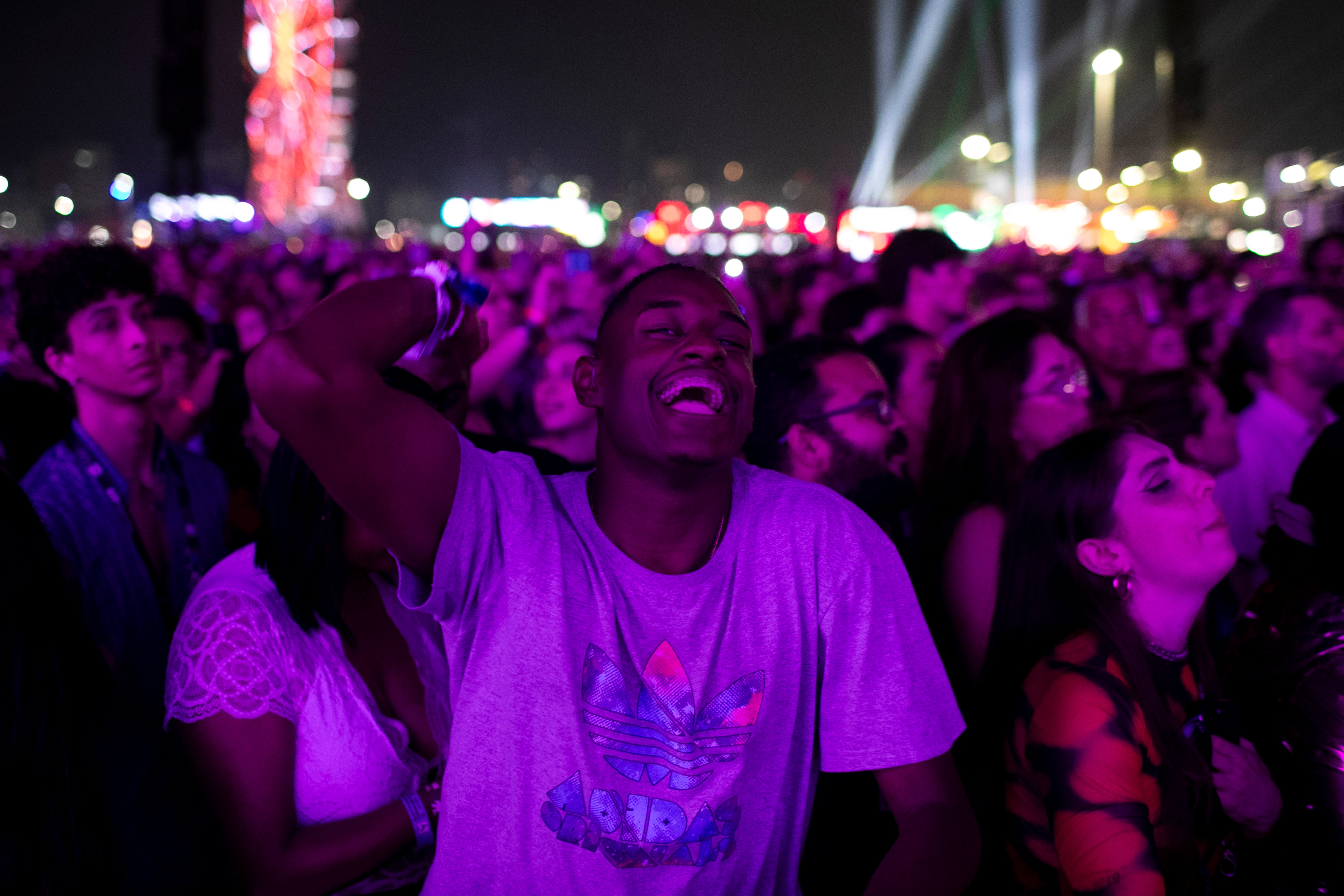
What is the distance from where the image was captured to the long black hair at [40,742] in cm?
168

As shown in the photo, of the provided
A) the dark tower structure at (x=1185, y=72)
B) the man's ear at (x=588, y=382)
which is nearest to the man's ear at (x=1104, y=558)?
the man's ear at (x=588, y=382)

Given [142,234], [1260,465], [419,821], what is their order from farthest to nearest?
1. [142,234]
2. [1260,465]
3. [419,821]

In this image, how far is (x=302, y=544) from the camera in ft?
7.58

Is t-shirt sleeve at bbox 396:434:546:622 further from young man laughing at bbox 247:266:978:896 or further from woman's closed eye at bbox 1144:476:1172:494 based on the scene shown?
woman's closed eye at bbox 1144:476:1172:494

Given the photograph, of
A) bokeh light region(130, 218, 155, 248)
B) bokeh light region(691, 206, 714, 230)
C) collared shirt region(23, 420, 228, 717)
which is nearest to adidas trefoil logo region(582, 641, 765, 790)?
collared shirt region(23, 420, 228, 717)

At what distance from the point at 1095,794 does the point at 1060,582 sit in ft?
1.78

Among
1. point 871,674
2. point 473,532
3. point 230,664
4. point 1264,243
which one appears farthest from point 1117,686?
point 1264,243

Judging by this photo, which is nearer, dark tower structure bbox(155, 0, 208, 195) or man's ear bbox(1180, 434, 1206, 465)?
man's ear bbox(1180, 434, 1206, 465)

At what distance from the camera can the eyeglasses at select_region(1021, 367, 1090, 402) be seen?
131 inches

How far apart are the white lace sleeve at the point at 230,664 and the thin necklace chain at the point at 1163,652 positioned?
1827mm

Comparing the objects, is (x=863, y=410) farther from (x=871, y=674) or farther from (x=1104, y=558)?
(x=871, y=674)

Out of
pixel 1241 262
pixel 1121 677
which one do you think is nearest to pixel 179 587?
pixel 1121 677

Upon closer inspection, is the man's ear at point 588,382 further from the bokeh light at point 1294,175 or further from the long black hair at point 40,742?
the bokeh light at point 1294,175

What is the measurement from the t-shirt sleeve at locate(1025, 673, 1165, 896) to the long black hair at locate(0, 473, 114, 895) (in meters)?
1.68
